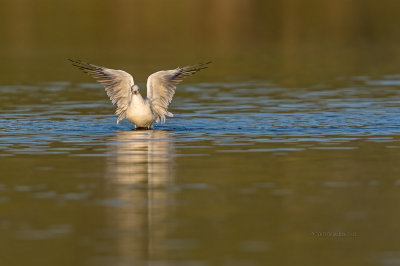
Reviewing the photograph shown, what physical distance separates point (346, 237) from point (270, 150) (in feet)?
20.3

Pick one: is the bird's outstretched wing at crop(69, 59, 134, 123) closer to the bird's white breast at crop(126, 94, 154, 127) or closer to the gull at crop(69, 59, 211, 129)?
the gull at crop(69, 59, 211, 129)

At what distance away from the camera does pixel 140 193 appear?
13273 mm

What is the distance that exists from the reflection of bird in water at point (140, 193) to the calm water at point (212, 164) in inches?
1.1

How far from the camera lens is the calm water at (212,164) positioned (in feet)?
34.7

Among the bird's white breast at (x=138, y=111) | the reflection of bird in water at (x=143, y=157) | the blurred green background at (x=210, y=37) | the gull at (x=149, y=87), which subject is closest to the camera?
the reflection of bird in water at (x=143, y=157)

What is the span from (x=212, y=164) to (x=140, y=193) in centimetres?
251

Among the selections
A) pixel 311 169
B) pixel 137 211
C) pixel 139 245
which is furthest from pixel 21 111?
pixel 139 245

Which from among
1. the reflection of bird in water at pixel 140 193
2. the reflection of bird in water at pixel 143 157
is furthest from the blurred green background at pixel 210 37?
the reflection of bird in water at pixel 140 193

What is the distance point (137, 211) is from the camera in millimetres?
12164

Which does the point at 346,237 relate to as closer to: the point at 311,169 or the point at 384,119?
the point at 311,169

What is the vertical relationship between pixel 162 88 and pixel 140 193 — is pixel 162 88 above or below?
above

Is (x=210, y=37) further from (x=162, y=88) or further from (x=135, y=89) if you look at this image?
(x=135, y=89)

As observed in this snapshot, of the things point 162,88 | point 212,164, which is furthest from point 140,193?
point 162,88

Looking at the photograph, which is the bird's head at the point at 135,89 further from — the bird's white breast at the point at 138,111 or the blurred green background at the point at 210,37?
the blurred green background at the point at 210,37
